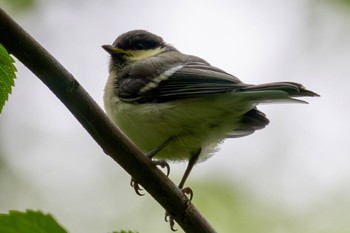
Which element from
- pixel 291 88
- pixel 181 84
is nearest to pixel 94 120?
pixel 291 88

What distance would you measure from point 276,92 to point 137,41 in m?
1.71

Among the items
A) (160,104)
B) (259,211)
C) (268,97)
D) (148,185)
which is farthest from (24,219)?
(259,211)

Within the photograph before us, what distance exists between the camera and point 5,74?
160 centimetres

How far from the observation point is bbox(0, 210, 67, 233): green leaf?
1.05 meters

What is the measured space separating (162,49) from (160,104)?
3.94ft

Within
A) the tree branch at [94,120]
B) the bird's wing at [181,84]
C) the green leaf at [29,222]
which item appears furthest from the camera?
the bird's wing at [181,84]

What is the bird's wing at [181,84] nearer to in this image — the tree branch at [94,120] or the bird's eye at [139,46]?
the bird's eye at [139,46]

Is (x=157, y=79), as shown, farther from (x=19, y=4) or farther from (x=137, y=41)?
(x=19, y=4)

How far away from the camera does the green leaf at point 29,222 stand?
41.2 inches

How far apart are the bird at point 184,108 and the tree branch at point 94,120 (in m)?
1.06

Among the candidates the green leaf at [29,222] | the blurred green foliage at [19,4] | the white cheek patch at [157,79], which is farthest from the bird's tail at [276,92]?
the blurred green foliage at [19,4]

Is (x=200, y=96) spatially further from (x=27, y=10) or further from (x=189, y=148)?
(x=27, y=10)

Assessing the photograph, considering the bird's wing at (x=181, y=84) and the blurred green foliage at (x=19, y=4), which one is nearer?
the bird's wing at (x=181, y=84)

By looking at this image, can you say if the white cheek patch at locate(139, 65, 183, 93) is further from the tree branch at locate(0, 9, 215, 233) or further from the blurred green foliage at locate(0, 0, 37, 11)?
the blurred green foliage at locate(0, 0, 37, 11)
